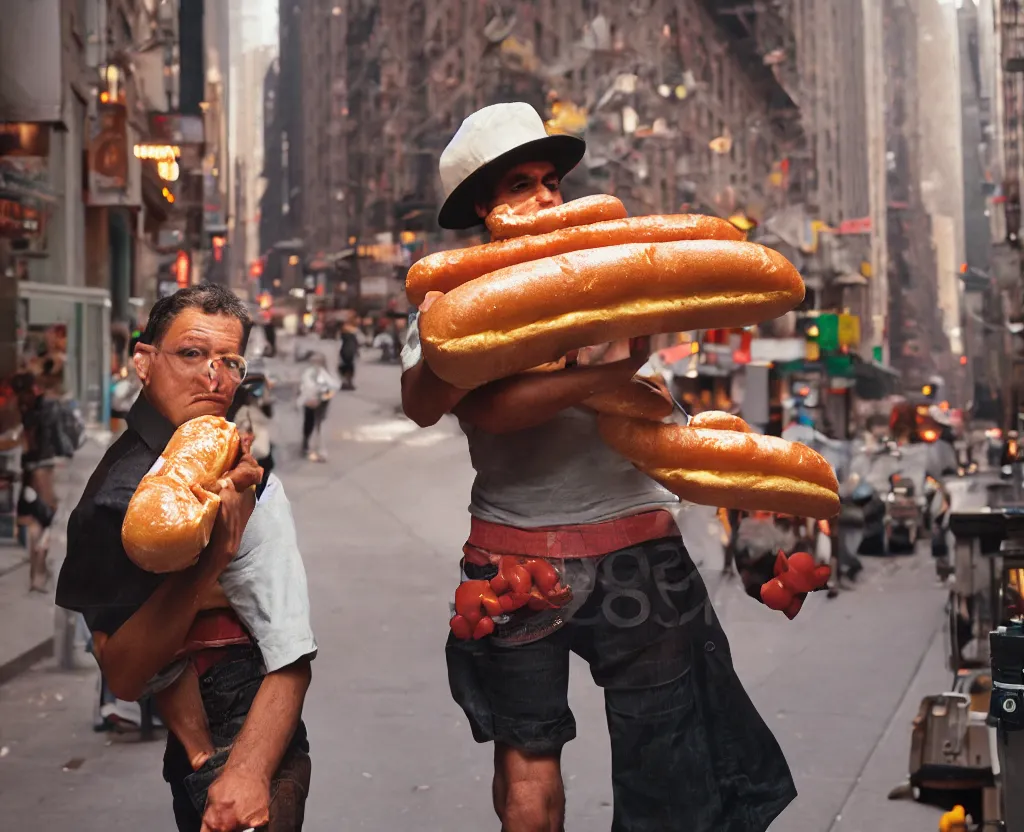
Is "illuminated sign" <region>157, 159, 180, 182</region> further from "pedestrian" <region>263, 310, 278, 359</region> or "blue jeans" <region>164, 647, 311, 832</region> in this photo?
"blue jeans" <region>164, 647, 311, 832</region>

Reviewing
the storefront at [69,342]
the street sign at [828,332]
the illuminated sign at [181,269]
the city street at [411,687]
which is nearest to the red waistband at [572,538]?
the city street at [411,687]

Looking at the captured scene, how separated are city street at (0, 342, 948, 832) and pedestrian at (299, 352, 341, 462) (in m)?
0.07

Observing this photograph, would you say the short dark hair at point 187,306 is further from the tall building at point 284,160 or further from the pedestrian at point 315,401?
the pedestrian at point 315,401

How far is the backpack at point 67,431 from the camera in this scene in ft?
22.9

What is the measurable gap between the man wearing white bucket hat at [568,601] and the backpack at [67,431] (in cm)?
476

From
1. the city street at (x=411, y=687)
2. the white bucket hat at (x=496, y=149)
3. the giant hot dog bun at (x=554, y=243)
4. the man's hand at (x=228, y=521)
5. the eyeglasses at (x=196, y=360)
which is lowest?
the city street at (x=411, y=687)

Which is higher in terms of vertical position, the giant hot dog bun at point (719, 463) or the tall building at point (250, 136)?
the tall building at point (250, 136)

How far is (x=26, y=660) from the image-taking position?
574cm

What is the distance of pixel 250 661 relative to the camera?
2303 millimetres

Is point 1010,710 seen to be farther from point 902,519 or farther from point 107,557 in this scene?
point 902,519

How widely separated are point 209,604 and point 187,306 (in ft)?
1.71

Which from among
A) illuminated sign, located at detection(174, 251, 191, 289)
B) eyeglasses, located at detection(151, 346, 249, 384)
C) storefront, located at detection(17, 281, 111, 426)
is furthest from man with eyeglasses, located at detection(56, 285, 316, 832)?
illuminated sign, located at detection(174, 251, 191, 289)

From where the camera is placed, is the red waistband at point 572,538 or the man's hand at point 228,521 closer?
the man's hand at point 228,521

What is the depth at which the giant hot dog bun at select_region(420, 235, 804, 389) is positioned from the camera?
7.50ft
